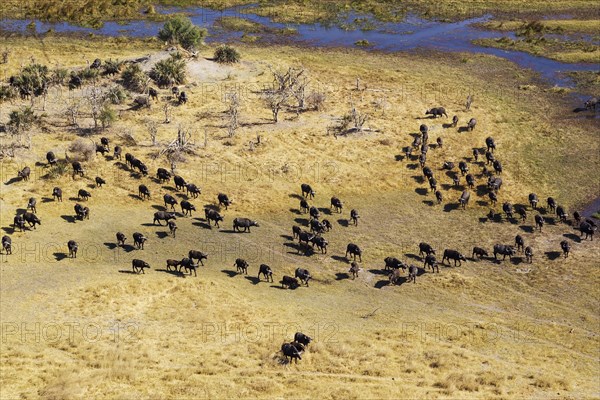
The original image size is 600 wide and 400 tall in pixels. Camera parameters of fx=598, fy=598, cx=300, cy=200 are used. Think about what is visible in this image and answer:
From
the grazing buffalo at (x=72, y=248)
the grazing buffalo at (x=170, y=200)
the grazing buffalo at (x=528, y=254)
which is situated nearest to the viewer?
the grazing buffalo at (x=72, y=248)

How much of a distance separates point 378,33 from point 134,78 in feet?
136

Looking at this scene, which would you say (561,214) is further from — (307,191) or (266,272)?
(266,272)

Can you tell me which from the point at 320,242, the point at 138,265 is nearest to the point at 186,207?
the point at 138,265

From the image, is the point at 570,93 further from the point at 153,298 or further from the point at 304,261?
the point at 153,298

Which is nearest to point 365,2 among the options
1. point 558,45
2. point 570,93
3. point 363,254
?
point 558,45

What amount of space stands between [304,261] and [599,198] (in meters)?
25.1

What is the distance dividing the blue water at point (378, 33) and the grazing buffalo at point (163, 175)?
41523 mm

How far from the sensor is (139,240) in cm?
3797

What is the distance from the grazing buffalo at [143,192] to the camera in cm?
4347

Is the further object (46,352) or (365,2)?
(365,2)

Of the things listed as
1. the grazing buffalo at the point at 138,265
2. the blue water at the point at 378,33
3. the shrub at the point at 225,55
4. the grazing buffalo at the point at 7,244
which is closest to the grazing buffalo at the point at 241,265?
the grazing buffalo at the point at 138,265

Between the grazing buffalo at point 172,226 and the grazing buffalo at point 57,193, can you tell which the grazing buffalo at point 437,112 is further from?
the grazing buffalo at point 57,193

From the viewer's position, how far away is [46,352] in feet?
94.9

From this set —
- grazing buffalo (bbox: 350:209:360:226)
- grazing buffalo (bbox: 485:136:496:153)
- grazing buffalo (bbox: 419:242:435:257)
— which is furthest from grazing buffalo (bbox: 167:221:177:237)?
grazing buffalo (bbox: 485:136:496:153)
